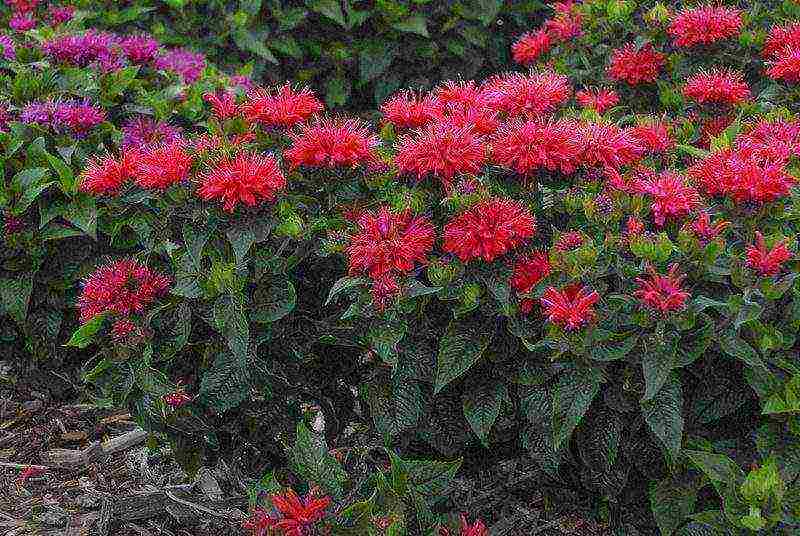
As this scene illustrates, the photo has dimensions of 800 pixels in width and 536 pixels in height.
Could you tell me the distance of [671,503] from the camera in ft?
7.45

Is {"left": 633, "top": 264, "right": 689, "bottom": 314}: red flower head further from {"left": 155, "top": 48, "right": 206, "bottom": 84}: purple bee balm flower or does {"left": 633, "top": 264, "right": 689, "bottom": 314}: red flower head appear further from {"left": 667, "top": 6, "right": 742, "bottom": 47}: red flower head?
{"left": 155, "top": 48, "right": 206, "bottom": 84}: purple bee balm flower

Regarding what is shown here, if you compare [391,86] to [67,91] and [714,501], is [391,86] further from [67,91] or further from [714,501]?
[714,501]

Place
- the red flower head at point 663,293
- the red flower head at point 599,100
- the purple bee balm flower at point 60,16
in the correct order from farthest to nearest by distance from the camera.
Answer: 1. the purple bee balm flower at point 60,16
2. the red flower head at point 599,100
3. the red flower head at point 663,293

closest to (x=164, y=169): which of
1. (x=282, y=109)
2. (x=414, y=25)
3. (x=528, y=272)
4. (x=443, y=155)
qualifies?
(x=282, y=109)

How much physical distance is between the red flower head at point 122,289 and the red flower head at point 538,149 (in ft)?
3.16

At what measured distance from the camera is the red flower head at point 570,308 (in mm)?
2004

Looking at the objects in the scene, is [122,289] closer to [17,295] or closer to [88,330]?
[88,330]

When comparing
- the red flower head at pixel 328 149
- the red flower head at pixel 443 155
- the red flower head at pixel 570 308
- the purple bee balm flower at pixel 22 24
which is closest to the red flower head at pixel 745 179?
the red flower head at pixel 570 308

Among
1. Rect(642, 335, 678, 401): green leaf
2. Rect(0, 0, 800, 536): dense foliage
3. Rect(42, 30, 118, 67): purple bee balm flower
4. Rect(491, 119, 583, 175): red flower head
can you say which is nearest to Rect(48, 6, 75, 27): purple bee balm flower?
Rect(42, 30, 118, 67): purple bee balm flower

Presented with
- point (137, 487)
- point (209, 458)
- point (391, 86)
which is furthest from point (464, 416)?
point (391, 86)

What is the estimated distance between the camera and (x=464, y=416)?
7.90ft

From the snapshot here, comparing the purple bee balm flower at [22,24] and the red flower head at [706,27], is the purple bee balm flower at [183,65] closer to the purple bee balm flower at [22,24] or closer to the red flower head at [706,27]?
the purple bee balm flower at [22,24]

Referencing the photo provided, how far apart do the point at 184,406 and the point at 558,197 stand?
1.13 meters

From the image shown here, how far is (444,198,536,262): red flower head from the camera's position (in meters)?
2.09
